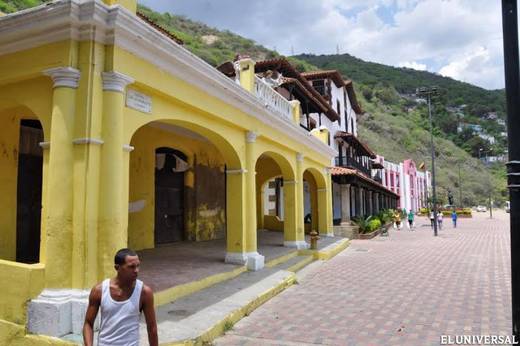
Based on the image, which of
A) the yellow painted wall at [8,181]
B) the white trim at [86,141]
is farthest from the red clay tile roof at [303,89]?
the white trim at [86,141]

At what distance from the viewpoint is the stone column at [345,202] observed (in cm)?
2236

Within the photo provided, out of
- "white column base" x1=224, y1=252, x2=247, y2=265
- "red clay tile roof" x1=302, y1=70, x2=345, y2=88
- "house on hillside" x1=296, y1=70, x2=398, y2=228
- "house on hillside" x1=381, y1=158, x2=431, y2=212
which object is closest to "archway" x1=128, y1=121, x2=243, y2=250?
"white column base" x1=224, y1=252, x2=247, y2=265

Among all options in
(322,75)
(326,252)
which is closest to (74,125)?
(326,252)

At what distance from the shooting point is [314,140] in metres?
15.2

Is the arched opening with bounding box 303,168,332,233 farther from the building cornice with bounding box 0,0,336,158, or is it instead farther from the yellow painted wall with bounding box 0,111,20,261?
the yellow painted wall with bounding box 0,111,20,261

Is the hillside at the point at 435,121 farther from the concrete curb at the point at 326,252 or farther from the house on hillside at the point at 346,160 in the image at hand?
the concrete curb at the point at 326,252

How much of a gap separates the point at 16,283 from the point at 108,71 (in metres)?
2.88

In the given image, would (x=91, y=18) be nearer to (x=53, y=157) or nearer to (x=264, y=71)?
(x=53, y=157)

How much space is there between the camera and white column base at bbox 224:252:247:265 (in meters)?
9.14

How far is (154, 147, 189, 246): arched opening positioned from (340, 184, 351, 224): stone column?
38.7 ft

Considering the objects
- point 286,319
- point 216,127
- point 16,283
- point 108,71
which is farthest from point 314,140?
point 16,283

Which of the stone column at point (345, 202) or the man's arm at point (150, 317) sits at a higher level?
the stone column at point (345, 202)

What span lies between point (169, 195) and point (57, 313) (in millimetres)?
7366

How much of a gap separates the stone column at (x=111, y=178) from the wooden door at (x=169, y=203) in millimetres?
6142
